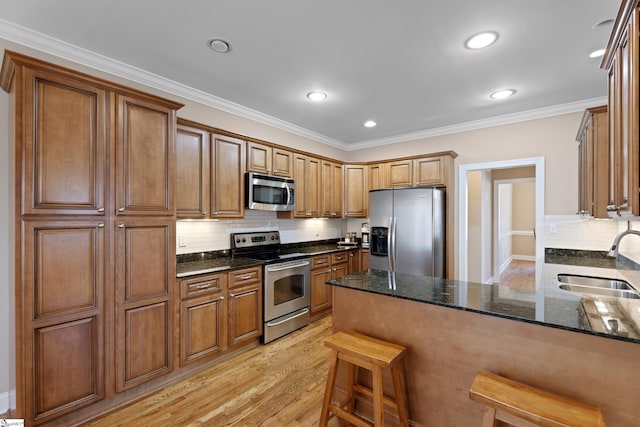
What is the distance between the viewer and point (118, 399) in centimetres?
220

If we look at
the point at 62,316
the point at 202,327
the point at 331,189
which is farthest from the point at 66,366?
the point at 331,189

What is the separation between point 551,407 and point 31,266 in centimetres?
279

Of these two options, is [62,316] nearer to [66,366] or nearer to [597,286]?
[66,366]

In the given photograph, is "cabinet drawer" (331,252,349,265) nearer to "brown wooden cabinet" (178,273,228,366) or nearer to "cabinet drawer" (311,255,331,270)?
"cabinet drawer" (311,255,331,270)

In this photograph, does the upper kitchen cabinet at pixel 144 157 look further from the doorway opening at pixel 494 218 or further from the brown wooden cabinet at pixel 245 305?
the doorway opening at pixel 494 218

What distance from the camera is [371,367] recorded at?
1.64m

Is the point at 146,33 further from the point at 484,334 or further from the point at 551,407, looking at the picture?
the point at 551,407

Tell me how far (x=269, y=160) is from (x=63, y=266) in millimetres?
2288

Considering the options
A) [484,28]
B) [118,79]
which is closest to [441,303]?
[484,28]

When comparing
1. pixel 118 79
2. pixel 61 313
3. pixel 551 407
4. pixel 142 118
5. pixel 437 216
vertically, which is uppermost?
pixel 118 79

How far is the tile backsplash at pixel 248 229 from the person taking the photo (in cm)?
312

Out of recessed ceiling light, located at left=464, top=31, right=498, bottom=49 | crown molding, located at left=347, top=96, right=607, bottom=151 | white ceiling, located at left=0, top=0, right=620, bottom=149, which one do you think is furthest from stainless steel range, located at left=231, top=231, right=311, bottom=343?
recessed ceiling light, located at left=464, top=31, right=498, bottom=49

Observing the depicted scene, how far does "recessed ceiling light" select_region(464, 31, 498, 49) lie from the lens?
2112mm

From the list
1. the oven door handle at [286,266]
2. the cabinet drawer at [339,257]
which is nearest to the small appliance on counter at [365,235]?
the cabinet drawer at [339,257]
